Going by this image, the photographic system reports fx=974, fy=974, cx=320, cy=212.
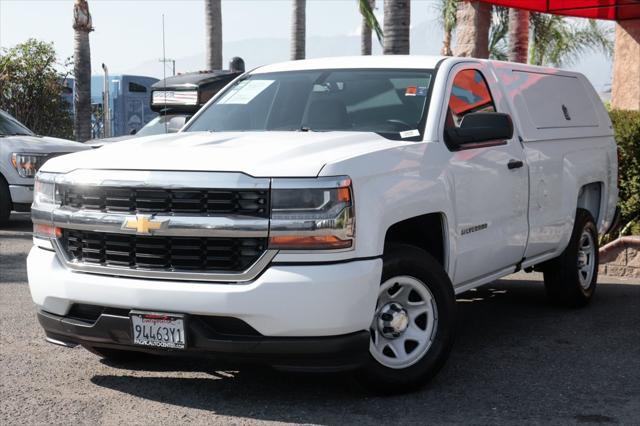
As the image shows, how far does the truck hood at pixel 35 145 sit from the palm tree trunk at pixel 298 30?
13.1 meters

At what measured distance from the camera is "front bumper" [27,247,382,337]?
188 inches

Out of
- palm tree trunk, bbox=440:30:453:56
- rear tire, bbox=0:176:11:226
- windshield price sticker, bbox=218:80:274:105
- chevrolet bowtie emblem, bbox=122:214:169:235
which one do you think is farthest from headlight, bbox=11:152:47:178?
palm tree trunk, bbox=440:30:453:56

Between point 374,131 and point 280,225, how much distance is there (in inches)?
54.4

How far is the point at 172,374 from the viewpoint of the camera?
5.94 metres

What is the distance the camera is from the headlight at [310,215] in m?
4.81

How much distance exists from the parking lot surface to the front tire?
0.15 meters

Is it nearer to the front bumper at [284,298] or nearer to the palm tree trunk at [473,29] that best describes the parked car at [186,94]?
the palm tree trunk at [473,29]

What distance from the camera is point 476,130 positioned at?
5.95 meters

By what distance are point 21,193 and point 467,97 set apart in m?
8.12

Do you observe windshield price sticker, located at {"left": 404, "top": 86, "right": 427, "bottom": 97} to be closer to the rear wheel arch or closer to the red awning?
the rear wheel arch

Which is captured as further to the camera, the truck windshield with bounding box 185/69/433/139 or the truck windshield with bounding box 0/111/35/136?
the truck windshield with bounding box 0/111/35/136

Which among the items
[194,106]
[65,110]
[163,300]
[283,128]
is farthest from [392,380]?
[65,110]

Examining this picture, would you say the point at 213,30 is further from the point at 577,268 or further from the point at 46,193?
the point at 46,193

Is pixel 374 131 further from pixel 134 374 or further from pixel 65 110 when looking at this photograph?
pixel 65 110
